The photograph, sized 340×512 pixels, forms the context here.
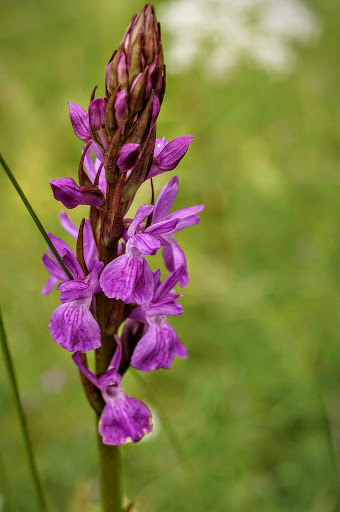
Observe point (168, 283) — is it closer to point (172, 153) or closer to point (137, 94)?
point (172, 153)

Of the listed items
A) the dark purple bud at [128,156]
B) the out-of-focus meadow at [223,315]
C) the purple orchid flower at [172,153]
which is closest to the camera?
the dark purple bud at [128,156]

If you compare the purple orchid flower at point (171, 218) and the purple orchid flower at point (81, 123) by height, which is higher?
the purple orchid flower at point (81, 123)

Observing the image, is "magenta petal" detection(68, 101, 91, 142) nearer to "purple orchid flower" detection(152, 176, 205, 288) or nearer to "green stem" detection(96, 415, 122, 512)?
"purple orchid flower" detection(152, 176, 205, 288)

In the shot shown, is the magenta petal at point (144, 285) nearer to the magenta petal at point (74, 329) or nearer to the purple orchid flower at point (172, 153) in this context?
the magenta petal at point (74, 329)

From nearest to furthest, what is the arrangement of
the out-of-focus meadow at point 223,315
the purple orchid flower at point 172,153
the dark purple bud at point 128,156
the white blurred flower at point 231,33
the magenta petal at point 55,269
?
the dark purple bud at point 128,156 < the purple orchid flower at point 172,153 < the magenta petal at point 55,269 < the out-of-focus meadow at point 223,315 < the white blurred flower at point 231,33

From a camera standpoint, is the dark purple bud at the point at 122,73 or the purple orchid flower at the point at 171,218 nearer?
the dark purple bud at the point at 122,73

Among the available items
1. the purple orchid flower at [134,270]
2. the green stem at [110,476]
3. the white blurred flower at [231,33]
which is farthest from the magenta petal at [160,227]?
the white blurred flower at [231,33]

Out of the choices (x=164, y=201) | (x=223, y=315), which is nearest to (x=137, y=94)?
(x=164, y=201)
